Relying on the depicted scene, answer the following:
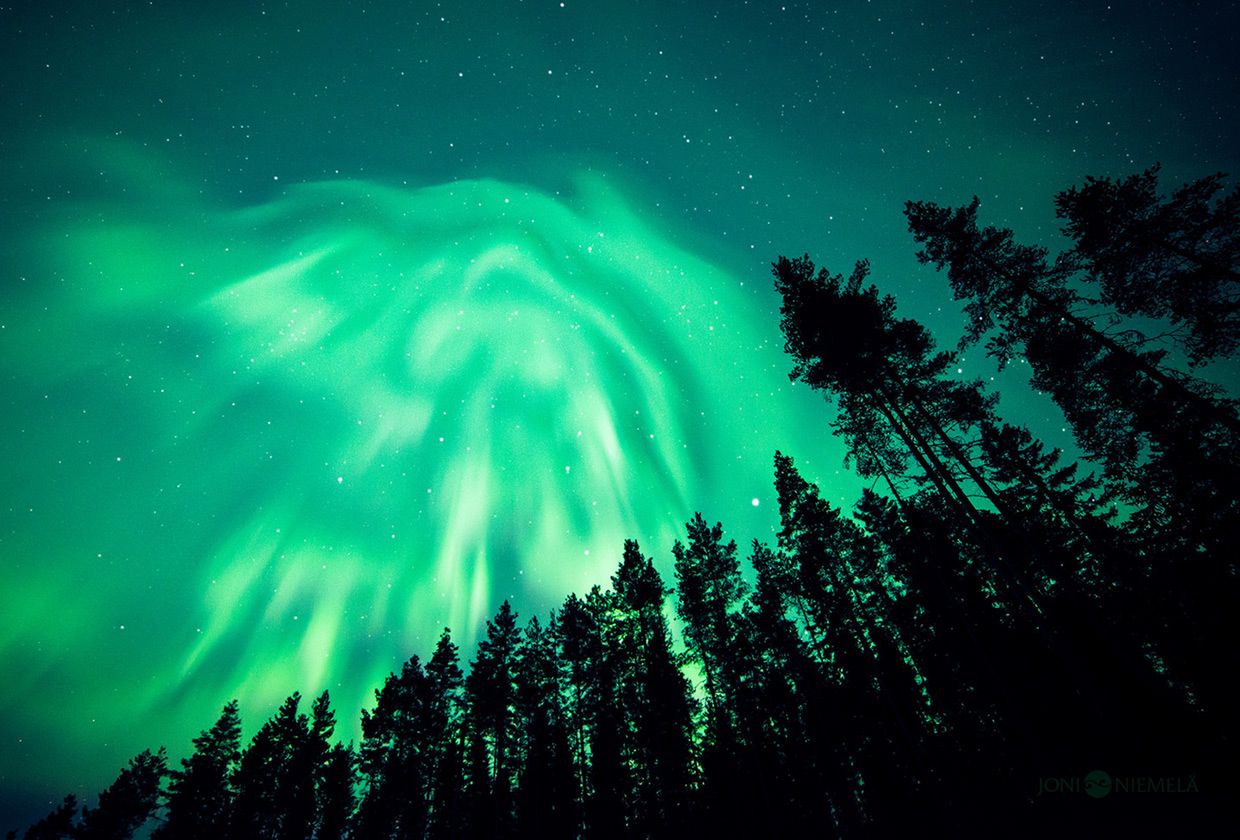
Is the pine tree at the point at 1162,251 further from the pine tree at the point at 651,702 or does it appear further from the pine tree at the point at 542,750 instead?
the pine tree at the point at 542,750

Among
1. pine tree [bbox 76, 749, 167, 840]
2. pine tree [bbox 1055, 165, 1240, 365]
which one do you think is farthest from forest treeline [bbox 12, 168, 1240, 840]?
pine tree [bbox 76, 749, 167, 840]

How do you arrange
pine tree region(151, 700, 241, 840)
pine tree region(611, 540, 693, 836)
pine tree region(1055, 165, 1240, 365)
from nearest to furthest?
pine tree region(1055, 165, 1240, 365)
pine tree region(611, 540, 693, 836)
pine tree region(151, 700, 241, 840)

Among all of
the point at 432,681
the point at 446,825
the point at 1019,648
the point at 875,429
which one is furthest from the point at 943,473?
the point at 446,825

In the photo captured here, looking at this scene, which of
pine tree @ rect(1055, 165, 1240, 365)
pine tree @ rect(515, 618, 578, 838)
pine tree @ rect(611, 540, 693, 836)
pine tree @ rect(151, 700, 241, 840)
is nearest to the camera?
pine tree @ rect(1055, 165, 1240, 365)

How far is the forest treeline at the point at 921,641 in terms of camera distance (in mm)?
11891

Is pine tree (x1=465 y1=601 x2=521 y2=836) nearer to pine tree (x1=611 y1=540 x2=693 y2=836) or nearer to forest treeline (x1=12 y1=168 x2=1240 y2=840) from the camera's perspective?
forest treeline (x1=12 y1=168 x2=1240 y2=840)

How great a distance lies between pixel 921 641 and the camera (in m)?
19.2

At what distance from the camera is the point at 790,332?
56.5ft

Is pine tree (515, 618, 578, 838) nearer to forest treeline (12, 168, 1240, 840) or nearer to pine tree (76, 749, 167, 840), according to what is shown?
forest treeline (12, 168, 1240, 840)

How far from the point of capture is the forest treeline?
39.0 ft

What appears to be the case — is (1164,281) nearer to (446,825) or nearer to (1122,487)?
(1122,487)

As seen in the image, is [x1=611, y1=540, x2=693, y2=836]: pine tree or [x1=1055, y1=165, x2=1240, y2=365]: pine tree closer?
[x1=1055, y1=165, x2=1240, y2=365]: pine tree

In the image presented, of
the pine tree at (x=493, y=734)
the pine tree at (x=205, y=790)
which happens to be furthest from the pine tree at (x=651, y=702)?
the pine tree at (x=205, y=790)

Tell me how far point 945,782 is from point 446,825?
25.8 meters
